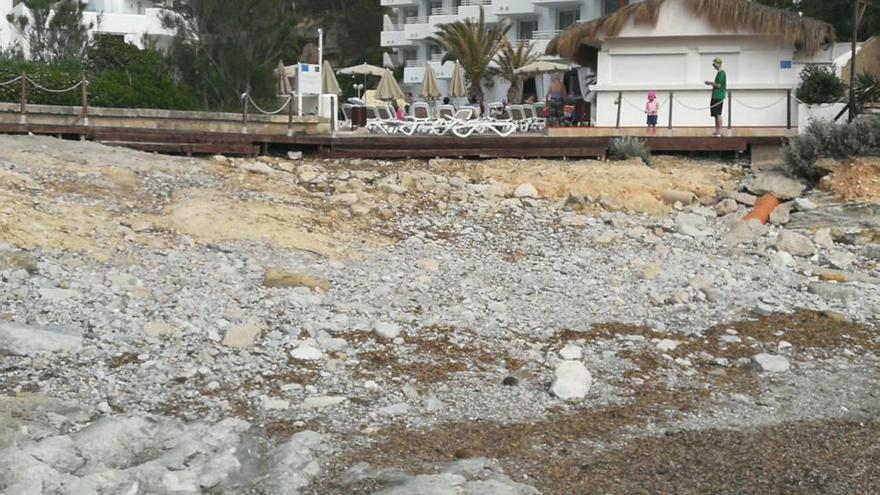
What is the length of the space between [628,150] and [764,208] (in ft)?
10.9

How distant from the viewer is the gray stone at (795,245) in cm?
1437

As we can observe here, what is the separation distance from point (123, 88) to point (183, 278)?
1459 cm

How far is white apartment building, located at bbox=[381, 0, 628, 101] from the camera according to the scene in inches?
1929

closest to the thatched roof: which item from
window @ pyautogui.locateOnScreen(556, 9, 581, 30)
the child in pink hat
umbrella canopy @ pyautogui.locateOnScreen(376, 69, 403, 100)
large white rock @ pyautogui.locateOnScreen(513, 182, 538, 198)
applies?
the child in pink hat

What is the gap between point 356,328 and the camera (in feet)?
33.0

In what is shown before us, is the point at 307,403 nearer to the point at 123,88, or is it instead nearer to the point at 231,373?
the point at 231,373

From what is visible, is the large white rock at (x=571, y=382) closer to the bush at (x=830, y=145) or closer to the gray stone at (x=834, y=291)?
the gray stone at (x=834, y=291)

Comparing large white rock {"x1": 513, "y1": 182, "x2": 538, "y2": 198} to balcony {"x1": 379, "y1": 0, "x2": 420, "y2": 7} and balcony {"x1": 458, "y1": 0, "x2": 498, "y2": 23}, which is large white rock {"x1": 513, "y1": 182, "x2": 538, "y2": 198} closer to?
balcony {"x1": 458, "y1": 0, "x2": 498, "y2": 23}

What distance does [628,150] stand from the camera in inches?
754

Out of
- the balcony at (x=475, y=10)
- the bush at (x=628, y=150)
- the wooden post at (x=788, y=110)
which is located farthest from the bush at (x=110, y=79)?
the balcony at (x=475, y=10)

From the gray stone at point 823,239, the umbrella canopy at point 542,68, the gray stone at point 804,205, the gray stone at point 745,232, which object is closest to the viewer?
the gray stone at point 823,239

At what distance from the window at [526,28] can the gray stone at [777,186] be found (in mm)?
35350

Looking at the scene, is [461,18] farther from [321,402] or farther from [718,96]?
Result: [321,402]

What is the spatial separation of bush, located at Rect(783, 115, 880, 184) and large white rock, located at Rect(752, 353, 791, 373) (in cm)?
892
